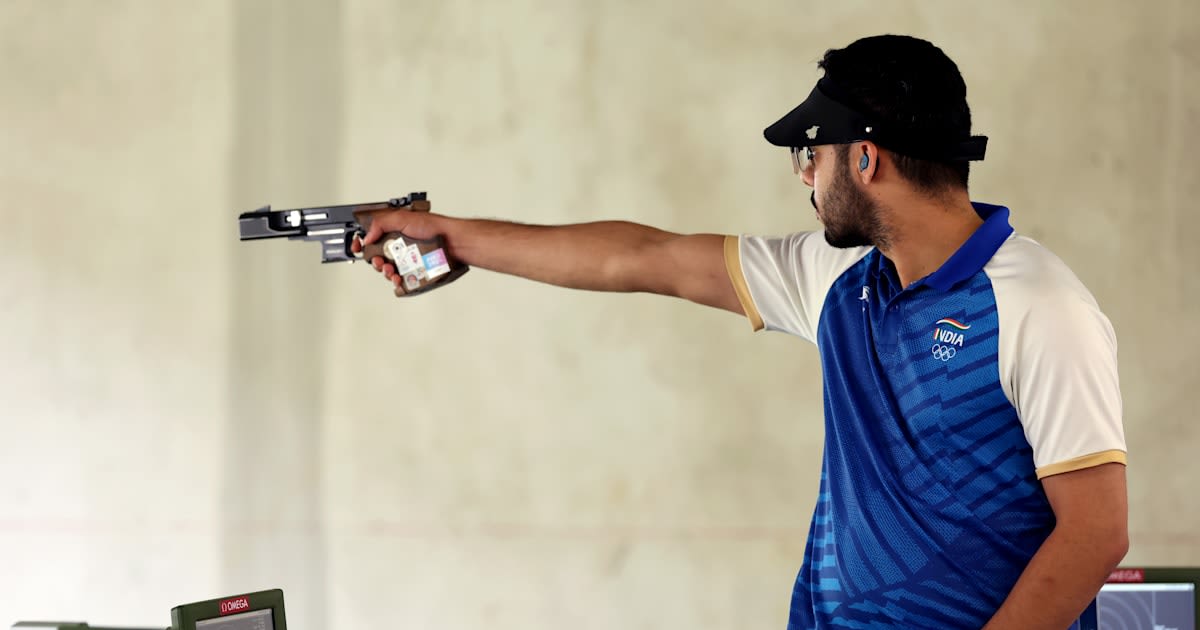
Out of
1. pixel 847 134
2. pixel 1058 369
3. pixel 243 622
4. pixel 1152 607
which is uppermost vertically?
pixel 847 134

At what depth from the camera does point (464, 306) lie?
142 inches

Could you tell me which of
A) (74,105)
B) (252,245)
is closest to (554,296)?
(252,245)

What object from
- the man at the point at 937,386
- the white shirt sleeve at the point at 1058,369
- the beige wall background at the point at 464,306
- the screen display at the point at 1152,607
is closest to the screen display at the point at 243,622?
the man at the point at 937,386

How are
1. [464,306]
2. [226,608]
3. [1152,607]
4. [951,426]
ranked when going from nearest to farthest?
[951,426]
[226,608]
[1152,607]
[464,306]

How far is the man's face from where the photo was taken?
164 cm

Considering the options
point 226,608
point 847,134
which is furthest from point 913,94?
point 226,608

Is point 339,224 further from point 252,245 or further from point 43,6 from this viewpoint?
point 43,6

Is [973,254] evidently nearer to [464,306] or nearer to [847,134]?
[847,134]

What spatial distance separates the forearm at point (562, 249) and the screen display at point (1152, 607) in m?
1.04

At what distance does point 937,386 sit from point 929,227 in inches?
9.5

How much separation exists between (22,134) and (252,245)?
0.93 m

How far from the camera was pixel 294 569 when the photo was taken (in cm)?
368

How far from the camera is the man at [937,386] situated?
140cm

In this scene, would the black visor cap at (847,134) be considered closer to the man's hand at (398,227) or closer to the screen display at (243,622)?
the man's hand at (398,227)
